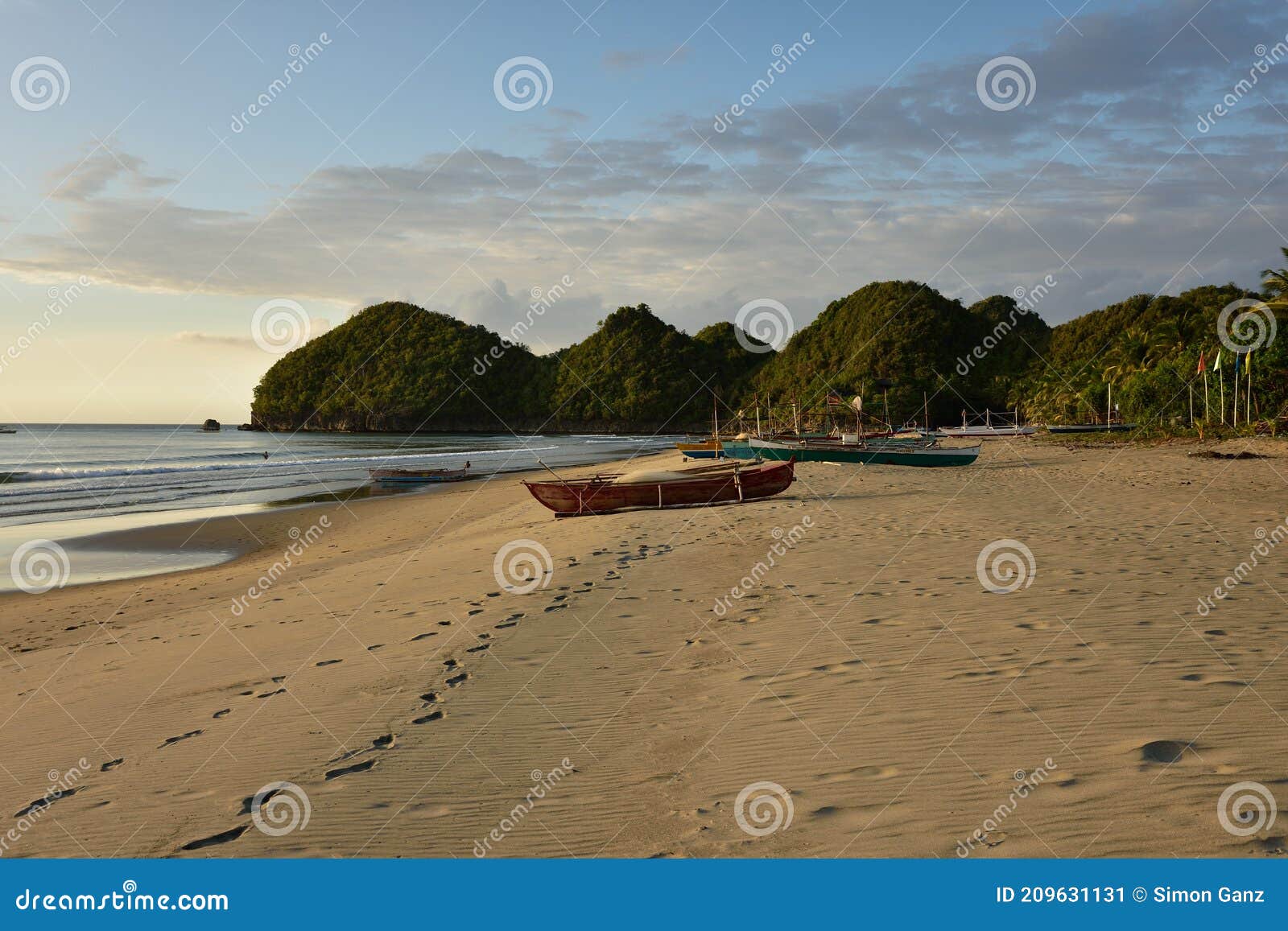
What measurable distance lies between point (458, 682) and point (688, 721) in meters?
2.20

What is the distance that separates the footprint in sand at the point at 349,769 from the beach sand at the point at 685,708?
2 centimetres

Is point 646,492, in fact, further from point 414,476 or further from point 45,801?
point 414,476

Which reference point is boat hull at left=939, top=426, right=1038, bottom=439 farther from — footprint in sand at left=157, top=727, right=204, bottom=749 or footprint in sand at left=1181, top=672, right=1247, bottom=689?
footprint in sand at left=157, top=727, right=204, bottom=749

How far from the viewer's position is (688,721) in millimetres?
5828

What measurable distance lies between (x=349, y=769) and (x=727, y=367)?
16593cm

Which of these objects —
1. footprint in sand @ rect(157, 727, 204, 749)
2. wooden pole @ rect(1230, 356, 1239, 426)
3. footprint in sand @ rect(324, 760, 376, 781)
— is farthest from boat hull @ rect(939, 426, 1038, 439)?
footprint in sand @ rect(324, 760, 376, 781)

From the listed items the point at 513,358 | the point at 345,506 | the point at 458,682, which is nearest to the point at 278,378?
the point at 513,358

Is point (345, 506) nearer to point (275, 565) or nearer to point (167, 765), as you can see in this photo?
point (275, 565)

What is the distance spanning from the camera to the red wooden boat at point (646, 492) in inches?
776

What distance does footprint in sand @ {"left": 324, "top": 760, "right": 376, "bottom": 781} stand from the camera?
524 cm

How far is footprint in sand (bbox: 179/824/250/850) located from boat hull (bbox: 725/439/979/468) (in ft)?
91.6

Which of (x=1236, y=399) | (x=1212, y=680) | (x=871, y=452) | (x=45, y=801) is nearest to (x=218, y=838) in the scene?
(x=45, y=801)

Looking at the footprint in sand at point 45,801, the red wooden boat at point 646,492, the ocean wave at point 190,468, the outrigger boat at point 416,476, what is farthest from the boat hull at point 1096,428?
the footprint in sand at point 45,801

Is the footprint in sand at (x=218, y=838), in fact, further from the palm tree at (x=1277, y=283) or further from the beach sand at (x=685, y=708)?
the palm tree at (x=1277, y=283)
